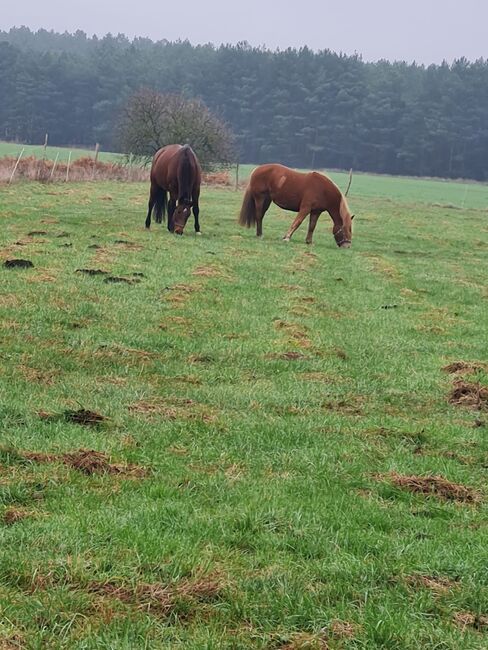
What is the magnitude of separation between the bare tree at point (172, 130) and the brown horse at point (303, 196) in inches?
963

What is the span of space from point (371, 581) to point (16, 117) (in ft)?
330

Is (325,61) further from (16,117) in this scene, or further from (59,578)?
(59,578)

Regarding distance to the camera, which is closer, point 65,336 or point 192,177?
point 65,336

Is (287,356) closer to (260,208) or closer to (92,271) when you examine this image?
(92,271)

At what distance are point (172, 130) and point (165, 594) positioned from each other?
142 feet

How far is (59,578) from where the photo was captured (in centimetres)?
372

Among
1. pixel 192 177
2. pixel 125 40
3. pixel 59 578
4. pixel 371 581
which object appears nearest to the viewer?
pixel 59 578

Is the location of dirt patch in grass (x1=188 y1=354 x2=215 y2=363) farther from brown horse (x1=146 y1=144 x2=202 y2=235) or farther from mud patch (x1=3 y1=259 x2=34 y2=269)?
brown horse (x1=146 y1=144 x2=202 y2=235)

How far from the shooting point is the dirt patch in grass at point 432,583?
3.99m

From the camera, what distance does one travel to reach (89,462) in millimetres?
5199

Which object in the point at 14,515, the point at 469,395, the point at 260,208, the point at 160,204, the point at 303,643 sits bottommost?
the point at 14,515

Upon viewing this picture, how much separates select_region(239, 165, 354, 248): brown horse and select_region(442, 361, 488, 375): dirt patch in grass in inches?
454

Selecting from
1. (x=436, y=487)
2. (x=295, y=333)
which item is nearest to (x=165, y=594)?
(x=436, y=487)

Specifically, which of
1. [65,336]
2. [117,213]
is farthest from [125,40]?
[65,336]
